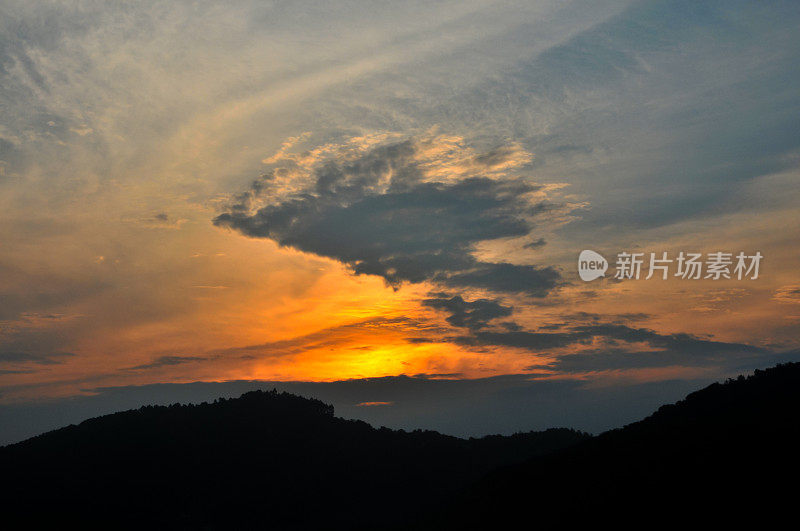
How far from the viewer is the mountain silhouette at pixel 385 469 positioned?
163 feet

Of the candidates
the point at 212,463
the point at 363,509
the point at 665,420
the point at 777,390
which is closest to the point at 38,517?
the point at 212,463

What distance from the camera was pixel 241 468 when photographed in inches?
4471

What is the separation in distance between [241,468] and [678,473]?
8646 cm

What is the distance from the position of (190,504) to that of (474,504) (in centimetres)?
5412

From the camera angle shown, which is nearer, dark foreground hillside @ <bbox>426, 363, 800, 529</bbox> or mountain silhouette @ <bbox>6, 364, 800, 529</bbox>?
dark foreground hillside @ <bbox>426, 363, 800, 529</bbox>

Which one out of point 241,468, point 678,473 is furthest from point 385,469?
point 678,473

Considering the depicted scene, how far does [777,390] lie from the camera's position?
71.2 m

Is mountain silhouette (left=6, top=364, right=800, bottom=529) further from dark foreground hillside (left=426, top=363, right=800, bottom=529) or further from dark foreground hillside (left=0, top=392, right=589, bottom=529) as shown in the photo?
dark foreground hillside (left=0, top=392, right=589, bottom=529)

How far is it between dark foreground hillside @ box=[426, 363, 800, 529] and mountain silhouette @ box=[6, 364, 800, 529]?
8.0 inches

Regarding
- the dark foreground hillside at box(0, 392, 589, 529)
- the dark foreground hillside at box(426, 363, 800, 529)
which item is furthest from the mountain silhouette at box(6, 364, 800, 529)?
the dark foreground hillside at box(0, 392, 589, 529)

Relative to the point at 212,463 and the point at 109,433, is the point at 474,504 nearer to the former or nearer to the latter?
the point at 212,463

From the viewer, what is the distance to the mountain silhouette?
49.7 metres

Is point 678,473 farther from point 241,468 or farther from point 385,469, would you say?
point 241,468

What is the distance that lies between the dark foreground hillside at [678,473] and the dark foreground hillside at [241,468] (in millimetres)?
29268
